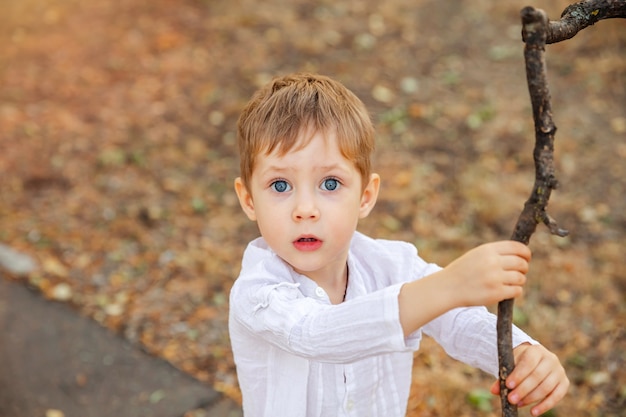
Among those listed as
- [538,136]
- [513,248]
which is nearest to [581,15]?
[538,136]

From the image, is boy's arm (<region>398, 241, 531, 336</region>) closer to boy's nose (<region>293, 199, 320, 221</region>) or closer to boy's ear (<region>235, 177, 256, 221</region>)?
boy's nose (<region>293, 199, 320, 221</region>)

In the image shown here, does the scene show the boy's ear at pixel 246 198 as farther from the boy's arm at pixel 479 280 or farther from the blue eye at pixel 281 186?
the boy's arm at pixel 479 280

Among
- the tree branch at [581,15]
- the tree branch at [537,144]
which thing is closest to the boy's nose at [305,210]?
the tree branch at [537,144]

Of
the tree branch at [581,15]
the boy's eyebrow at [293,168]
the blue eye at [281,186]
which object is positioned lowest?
the blue eye at [281,186]

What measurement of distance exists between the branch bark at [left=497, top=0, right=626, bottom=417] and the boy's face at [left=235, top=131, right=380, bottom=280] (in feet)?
1.76

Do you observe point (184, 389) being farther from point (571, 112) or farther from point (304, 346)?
point (571, 112)

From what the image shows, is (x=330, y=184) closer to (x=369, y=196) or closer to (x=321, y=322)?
(x=369, y=196)

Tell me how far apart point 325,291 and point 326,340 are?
0.45 metres

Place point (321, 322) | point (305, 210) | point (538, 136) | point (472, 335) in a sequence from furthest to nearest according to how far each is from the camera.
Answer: point (472, 335), point (305, 210), point (321, 322), point (538, 136)

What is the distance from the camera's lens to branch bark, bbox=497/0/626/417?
4.15 feet

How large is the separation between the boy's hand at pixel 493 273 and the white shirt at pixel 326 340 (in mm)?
243

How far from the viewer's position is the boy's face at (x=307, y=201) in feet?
6.00

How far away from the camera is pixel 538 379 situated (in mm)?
1679

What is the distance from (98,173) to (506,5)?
163 inches
